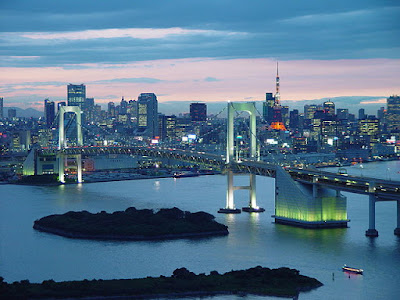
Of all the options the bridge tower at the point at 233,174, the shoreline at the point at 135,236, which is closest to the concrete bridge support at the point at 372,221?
the shoreline at the point at 135,236

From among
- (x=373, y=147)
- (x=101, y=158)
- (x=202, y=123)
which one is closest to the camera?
(x=101, y=158)

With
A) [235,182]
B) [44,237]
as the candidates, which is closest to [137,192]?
[235,182]

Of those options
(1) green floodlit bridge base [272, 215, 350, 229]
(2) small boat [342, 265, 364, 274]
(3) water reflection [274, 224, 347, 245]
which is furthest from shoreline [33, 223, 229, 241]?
(2) small boat [342, 265, 364, 274]

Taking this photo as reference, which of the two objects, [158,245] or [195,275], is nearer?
[195,275]

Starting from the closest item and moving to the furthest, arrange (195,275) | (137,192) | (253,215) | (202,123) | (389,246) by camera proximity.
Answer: (195,275)
(389,246)
(253,215)
(137,192)
(202,123)

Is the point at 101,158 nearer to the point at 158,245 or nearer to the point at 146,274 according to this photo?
the point at 158,245

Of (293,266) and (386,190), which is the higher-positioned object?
(386,190)

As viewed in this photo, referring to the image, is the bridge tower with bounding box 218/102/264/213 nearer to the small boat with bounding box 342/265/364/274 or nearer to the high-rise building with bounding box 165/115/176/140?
the small boat with bounding box 342/265/364/274
